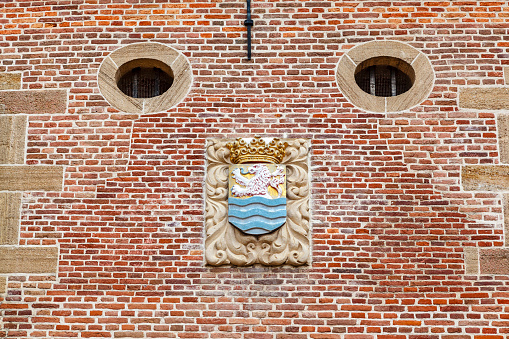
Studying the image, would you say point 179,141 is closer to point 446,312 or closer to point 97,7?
point 97,7

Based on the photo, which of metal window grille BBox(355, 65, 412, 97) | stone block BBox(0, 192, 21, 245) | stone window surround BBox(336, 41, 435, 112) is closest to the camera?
stone block BBox(0, 192, 21, 245)

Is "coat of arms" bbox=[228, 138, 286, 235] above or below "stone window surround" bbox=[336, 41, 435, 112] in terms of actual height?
below

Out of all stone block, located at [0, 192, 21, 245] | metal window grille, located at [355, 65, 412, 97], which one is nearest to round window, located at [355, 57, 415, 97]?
metal window grille, located at [355, 65, 412, 97]

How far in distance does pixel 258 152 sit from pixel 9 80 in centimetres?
290

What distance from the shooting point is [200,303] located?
8062mm

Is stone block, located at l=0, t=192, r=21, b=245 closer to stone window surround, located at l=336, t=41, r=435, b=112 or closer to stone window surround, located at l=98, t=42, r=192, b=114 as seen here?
stone window surround, located at l=98, t=42, r=192, b=114

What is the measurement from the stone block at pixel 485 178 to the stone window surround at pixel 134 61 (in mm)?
3135

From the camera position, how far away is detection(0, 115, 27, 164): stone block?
855 cm

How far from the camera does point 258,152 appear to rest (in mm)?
8367

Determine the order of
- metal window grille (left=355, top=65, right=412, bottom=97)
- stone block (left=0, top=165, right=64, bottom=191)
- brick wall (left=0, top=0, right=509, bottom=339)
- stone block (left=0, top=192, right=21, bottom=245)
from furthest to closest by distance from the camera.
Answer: metal window grille (left=355, top=65, right=412, bottom=97) → stone block (left=0, top=165, right=64, bottom=191) → stone block (left=0, top=192, right=21, bottom=245) → brick wall (left=0, top=0, right=509, bottom=339)

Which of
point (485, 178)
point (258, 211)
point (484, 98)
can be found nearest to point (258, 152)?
point (258, 211)

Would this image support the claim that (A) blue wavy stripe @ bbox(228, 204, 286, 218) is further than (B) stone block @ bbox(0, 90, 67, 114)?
No

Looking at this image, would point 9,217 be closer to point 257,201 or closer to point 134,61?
point 134,61

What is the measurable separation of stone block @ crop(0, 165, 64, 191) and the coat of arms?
1864 millimetres
